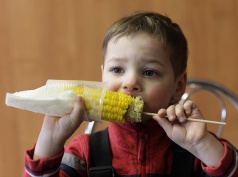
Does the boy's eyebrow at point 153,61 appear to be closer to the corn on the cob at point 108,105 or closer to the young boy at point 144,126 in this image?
the young boy at point 144,126

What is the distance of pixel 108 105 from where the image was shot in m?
0.90

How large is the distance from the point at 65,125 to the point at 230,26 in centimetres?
163

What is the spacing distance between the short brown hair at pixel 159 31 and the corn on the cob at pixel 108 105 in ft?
0.81

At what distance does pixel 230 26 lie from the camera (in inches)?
87.7

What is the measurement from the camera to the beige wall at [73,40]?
2.15 meters

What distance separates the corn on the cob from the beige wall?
1.30 metres

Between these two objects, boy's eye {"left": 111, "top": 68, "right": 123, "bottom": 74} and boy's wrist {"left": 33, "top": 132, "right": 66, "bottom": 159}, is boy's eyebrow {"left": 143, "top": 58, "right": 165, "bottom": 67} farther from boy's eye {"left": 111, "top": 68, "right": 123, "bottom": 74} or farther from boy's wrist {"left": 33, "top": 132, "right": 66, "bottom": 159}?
boy's wrist {"left": 33, "top": 132, "right": 66, "bottom": 159}

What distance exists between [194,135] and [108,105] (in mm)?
264

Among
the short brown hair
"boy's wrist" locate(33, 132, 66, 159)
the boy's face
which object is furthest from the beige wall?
"boy's wrist" locate(33, 132, 66, 159)

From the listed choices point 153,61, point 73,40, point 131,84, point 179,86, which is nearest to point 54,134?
point 131,84

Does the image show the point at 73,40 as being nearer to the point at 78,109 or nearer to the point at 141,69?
the point at 141,69

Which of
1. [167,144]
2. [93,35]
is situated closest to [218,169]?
[167,144]

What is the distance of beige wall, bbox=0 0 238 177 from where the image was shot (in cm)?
215

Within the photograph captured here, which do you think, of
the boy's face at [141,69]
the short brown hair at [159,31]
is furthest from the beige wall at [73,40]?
the boy's face at [141,69]
